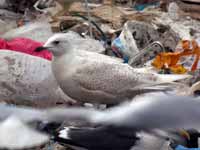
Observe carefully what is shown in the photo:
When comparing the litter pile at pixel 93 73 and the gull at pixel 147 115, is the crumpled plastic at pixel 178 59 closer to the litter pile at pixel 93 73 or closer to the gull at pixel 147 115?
the litter pile at pixel 93 73

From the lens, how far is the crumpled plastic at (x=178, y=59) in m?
3.05

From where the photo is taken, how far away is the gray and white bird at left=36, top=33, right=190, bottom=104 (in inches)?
93.0

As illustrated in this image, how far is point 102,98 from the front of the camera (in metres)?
2.43

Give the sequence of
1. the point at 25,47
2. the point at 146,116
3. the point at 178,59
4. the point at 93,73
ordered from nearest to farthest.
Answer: the point at 146,116 < the point at 93,73 < the point at 25,47 < the point at 178,59

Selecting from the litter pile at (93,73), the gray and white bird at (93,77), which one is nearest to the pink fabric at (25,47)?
the litter pile at (93,73)

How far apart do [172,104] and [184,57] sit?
2.67 m

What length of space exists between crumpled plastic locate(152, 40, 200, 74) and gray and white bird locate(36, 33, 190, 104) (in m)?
0.53

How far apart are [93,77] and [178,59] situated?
0.89 metres

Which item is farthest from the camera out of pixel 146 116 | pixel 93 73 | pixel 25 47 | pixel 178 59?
pixel 178 59

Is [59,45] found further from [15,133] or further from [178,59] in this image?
[15,133]

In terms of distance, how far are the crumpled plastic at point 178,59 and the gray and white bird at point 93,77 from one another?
529 millimetres

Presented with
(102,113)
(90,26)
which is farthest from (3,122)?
(90,26)

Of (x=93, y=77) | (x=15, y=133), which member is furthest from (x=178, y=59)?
(x=15, y=133)

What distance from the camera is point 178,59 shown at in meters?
3.13
